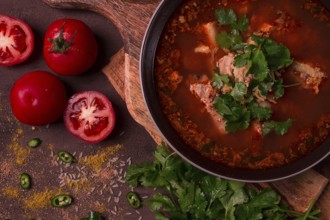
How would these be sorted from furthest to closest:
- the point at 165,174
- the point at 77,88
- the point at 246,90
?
the point at 77,88
the point at 165,174
the point at 246,90

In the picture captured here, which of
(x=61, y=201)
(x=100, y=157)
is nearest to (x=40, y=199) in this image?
(x=61, y=201)

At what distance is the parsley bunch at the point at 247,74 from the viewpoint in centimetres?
225

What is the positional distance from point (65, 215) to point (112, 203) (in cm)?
25

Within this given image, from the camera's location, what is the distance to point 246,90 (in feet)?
7.53

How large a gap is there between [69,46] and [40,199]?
2.70 ft

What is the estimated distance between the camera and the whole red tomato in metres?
2.64

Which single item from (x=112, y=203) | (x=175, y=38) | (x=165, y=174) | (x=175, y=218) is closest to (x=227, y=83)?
(x=175, y=38)

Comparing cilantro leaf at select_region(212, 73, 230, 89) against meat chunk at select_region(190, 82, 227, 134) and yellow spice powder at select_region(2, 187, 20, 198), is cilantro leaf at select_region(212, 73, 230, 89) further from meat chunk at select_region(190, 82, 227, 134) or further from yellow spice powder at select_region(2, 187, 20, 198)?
yellow spice powder at select_region(2, 187, 20, 198)

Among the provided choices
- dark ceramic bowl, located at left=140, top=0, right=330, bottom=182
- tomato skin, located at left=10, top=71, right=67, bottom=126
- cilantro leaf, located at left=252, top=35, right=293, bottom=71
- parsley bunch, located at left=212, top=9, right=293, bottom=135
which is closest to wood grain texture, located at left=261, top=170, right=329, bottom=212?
dark ceramic bowl, located at left=140, top=0, right=330, bottom=182

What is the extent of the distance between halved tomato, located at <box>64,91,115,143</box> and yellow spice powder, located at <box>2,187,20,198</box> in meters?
0.47

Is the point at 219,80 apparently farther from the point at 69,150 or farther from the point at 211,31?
the point at 69,150

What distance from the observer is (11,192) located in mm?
2936

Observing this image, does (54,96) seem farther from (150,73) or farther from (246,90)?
(246,90)

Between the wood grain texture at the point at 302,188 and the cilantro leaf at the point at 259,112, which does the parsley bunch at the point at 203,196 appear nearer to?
the wood grain texture at the point at 302,188
